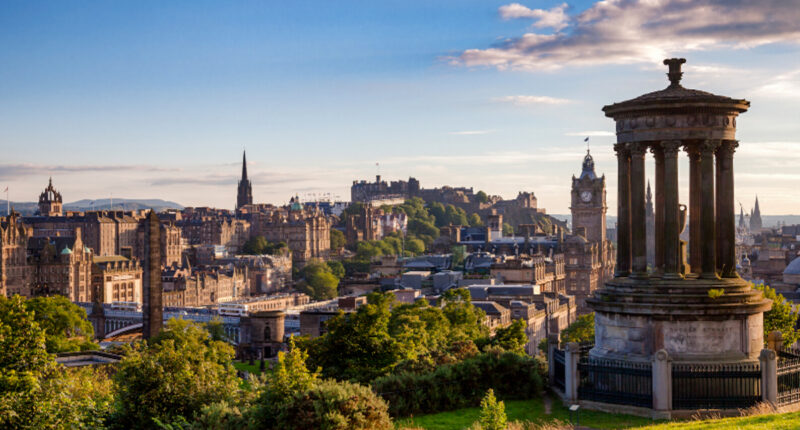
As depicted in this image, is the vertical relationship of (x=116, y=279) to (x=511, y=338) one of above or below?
below

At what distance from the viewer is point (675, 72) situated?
3303cm

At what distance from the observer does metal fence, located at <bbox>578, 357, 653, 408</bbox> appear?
95.5ft

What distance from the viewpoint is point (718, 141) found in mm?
31594

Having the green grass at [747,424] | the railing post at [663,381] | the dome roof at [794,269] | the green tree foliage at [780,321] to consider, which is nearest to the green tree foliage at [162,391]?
the railing post at [663,381]

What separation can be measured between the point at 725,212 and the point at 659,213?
214 cm

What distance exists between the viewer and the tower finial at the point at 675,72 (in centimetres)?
3300

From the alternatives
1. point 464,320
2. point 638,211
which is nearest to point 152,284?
point 464,320

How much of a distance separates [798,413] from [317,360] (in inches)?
1215

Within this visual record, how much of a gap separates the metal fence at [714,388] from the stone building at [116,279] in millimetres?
164136

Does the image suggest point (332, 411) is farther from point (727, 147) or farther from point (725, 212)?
point (727, 147)

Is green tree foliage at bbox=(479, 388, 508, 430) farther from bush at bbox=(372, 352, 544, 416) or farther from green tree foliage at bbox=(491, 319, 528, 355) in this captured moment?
green tree foliage at bbox=(491, 319, 528, 355)

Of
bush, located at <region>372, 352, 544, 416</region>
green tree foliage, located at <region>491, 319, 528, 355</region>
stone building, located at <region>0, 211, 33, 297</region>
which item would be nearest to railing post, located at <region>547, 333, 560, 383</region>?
bush, located at <region>372, 352, 544, 416</region>

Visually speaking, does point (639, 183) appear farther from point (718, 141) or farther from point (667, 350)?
point (667, 350)

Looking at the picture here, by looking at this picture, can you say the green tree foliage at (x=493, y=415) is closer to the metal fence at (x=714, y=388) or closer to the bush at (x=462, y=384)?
the metal fence at (x=714, y=388)
